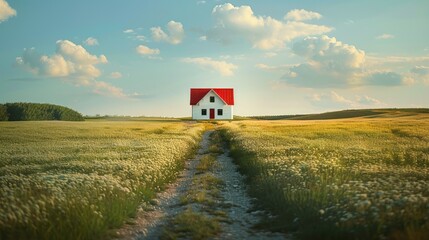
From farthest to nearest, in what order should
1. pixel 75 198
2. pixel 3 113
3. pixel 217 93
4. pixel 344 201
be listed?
pixel 217 93, pixel 3 113, pixel 75 198, pixel 344 201

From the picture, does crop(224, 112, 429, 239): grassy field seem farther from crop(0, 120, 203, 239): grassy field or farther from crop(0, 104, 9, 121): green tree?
crop(0, 104, 9, 121): green tree

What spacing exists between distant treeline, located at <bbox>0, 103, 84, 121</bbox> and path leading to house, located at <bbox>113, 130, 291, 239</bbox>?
9202cm

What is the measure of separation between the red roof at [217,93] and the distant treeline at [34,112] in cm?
3708

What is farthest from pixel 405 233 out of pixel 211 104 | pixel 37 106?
pixel 37 106

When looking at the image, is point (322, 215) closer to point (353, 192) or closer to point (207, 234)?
point (353, 192)

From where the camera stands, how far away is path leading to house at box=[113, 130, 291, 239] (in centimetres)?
1089

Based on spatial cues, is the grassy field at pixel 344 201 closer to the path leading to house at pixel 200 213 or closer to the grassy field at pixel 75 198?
the path leading to house at pixel 200 213

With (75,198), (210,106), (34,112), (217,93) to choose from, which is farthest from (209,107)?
(75,198)

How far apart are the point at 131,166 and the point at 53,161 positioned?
643cm

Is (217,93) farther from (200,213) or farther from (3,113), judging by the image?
(200,213)

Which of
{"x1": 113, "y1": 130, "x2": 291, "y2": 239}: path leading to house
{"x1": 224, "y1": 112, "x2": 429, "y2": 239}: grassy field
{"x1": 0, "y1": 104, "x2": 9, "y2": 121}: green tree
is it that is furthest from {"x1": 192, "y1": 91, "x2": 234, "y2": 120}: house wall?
{"x1": 224, "y1": 112, "x2": 429, "y2": 239}: grassy field

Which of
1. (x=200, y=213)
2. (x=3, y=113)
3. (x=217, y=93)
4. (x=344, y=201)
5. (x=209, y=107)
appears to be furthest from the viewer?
(x=217, y=93)

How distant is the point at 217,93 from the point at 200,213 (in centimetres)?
8671

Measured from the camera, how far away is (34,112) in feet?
344
